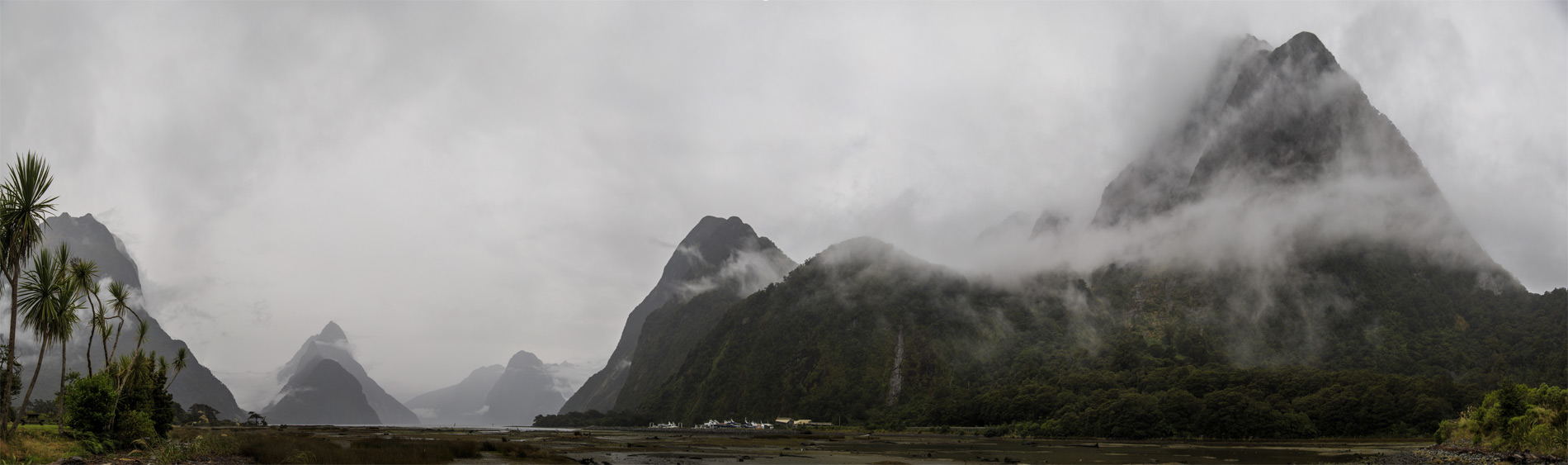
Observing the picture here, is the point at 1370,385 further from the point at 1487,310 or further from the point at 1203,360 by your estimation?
the point at 1487,310

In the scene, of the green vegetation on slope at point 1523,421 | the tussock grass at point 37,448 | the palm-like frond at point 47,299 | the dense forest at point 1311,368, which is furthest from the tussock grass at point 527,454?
the dense forest at point 1311,368

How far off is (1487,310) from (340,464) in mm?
229119

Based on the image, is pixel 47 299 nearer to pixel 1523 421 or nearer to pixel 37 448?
pixel 37 448

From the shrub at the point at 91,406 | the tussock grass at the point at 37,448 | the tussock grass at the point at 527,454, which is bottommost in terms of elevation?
the tussock grass at the point at 527,454

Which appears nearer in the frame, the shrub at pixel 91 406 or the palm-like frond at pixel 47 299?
the palm-like frond at pixel 47 299

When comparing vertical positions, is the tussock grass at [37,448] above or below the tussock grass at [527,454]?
above

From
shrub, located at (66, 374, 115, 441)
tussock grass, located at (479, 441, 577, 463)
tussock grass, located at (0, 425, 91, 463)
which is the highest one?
shrub, located at (66, 374, 115, 441)

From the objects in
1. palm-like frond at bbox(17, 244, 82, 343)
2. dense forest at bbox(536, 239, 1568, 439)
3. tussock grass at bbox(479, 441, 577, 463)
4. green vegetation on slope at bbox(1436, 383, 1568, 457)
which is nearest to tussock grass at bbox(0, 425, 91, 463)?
palm-like frond at bbox(17, 244, 82, 343)

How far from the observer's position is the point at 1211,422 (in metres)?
106

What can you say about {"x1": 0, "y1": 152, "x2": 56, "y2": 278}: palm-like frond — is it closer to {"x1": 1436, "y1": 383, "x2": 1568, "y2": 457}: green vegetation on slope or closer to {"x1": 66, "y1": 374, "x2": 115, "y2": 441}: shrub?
{"x1": 66, "y1": 374, "x2": 115, "y2": 441}: shrub

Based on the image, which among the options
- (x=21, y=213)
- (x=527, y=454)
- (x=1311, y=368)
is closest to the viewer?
(x=21, y=213)

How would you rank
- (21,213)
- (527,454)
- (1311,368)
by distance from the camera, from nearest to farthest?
(21,213)
(527,454)
(1311,368)

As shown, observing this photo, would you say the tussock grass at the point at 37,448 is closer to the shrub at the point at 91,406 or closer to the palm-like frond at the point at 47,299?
the shrub at the point at 91,406

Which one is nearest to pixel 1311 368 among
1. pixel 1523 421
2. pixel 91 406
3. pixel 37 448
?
pixel 1523 421
